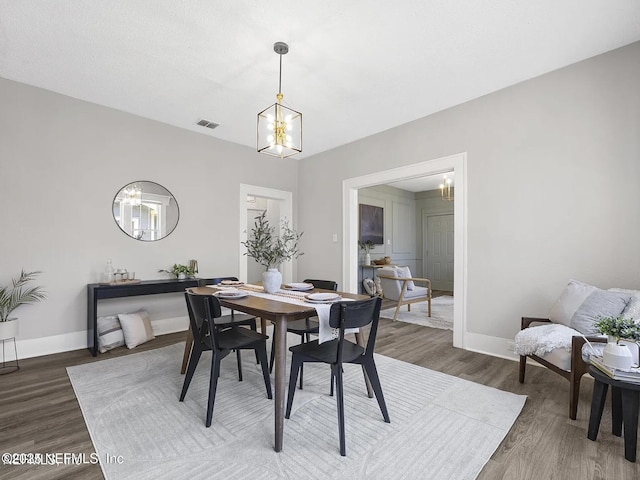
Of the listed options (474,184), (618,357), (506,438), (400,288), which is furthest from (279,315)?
(400,288)

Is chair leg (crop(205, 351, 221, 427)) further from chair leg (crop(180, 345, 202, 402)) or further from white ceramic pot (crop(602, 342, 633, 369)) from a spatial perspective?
white ceramic pot (crop(602, 342, 633, 369))

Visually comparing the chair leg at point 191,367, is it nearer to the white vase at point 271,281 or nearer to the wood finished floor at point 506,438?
the wood finished floor at point 506,438

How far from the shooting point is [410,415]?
2.05 meters

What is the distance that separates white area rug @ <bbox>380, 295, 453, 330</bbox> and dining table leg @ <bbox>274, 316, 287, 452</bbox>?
→ 3269 millimetres

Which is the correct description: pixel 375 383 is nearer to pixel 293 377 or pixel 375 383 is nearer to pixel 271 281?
pixel 293 377

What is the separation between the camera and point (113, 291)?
336 cm

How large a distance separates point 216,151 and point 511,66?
376 cm

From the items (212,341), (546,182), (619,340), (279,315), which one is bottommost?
(212,341)

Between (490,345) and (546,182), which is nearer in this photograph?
(546,182)

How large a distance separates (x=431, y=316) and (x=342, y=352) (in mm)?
3702

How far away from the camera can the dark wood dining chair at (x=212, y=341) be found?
6.33 ft

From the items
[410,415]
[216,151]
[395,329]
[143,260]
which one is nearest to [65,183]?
[143,260]

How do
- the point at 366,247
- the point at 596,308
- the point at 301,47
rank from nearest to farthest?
the point at 596,308, the point at 301,47, the point at 366,247

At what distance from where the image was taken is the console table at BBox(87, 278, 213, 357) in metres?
3.22
